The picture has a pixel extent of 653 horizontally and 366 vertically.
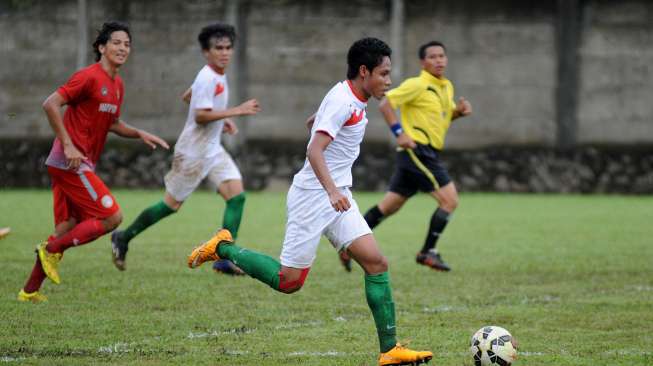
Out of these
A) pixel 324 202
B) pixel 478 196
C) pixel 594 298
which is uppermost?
pixel 324 202

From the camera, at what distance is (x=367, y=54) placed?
6.38m

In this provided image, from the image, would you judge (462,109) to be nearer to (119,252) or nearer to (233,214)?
(233,214)

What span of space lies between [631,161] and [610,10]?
3066 mm

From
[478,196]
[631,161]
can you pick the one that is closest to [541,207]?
[478,196]

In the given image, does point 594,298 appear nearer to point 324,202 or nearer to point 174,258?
point 324,202

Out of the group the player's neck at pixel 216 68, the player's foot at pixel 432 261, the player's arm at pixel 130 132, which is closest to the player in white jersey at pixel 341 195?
the player's arm at pixel 130 132

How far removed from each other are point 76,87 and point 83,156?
0.53 m

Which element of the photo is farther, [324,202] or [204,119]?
[204,119]

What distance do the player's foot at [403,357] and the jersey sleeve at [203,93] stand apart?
453 cm

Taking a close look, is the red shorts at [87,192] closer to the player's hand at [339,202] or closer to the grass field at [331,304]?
the grass field at [331,304]

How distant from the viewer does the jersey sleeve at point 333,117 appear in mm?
6188

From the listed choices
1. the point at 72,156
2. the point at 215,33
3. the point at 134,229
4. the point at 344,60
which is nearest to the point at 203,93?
the point at 215,33

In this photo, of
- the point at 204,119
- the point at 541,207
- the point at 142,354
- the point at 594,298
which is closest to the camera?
the point at 142,354

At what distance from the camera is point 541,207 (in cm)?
1859
